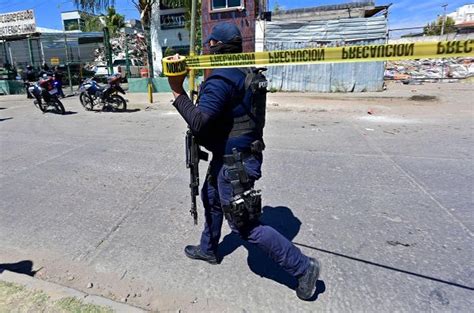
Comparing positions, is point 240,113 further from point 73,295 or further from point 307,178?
point 307,178

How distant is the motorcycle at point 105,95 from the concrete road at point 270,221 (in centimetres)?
394

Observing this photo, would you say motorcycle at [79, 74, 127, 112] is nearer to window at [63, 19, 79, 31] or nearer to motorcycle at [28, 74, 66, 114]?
motorcycle at [28, 74, 66, 114]

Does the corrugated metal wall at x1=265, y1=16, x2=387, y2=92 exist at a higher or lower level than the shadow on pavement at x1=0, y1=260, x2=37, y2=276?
higher

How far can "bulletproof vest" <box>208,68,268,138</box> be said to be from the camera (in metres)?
2.12

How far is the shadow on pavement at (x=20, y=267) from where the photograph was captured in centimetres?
272

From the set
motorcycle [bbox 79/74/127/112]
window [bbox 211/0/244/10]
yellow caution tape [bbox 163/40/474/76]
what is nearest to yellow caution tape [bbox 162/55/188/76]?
yellow caution tape [bbox 163/40/474/76]

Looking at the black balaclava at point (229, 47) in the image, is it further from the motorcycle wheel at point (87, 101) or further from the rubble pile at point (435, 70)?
the rubble pile at point (435, 70)

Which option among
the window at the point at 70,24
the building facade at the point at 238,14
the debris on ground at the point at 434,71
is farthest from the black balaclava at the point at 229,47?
the window at the point at 70,24

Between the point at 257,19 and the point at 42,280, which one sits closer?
the point at 42,280

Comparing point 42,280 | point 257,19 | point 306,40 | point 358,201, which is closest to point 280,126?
point 358,201

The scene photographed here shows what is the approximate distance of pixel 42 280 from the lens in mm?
2537

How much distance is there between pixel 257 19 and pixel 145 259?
15.5 meters

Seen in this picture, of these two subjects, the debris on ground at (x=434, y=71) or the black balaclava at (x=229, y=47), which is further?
the debris on ground at (x=434, y=71)

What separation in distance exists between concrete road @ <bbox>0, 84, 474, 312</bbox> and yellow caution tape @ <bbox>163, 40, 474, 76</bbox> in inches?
63.8
